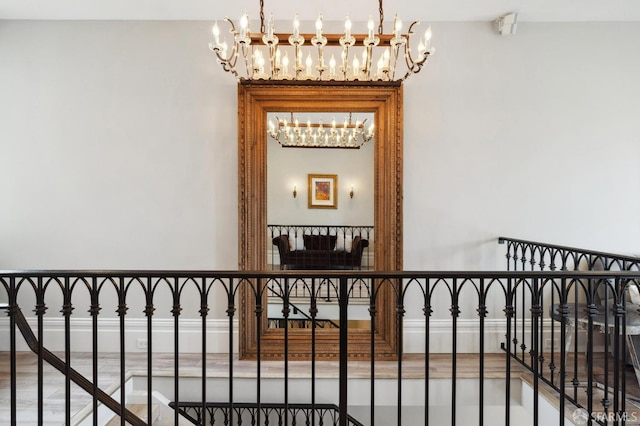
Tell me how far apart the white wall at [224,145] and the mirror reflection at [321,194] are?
36 centimetres

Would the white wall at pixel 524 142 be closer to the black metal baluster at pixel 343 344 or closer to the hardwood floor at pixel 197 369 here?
the hardwood floor at pixel 197 369

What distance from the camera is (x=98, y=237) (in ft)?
10.6

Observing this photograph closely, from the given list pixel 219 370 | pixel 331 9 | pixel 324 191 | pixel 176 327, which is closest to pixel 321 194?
pixel 324 191

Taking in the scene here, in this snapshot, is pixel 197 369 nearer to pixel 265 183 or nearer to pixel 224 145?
pixel 265 183

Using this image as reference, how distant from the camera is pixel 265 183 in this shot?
10.6 feet

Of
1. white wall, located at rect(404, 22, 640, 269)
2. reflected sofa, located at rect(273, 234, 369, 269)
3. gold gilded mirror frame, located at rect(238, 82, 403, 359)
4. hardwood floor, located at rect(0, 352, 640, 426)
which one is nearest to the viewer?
hardwood floor, located at rect(0, 352, 640, 426)

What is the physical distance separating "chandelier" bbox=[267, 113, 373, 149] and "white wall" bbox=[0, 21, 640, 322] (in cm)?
39

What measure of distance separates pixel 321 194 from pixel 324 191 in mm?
40

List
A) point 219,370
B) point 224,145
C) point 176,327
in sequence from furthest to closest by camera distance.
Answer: point 224,145, point 219,370, point 176,327

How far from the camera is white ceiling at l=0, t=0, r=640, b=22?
2.95 meters

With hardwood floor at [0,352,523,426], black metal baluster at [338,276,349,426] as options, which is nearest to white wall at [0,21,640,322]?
hardwood floor at [0,352,523,426]

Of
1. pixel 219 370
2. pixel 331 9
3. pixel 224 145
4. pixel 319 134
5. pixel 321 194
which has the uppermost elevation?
pixel 331 9

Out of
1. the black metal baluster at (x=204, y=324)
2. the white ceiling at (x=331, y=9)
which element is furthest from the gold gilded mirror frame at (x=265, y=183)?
the black metal baluster at (x=204, y=324)

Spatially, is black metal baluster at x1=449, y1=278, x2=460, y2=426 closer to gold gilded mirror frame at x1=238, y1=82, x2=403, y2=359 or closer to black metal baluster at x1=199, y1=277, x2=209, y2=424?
black metal baluster at x1=199, y1=277, x2=209, y2=424
